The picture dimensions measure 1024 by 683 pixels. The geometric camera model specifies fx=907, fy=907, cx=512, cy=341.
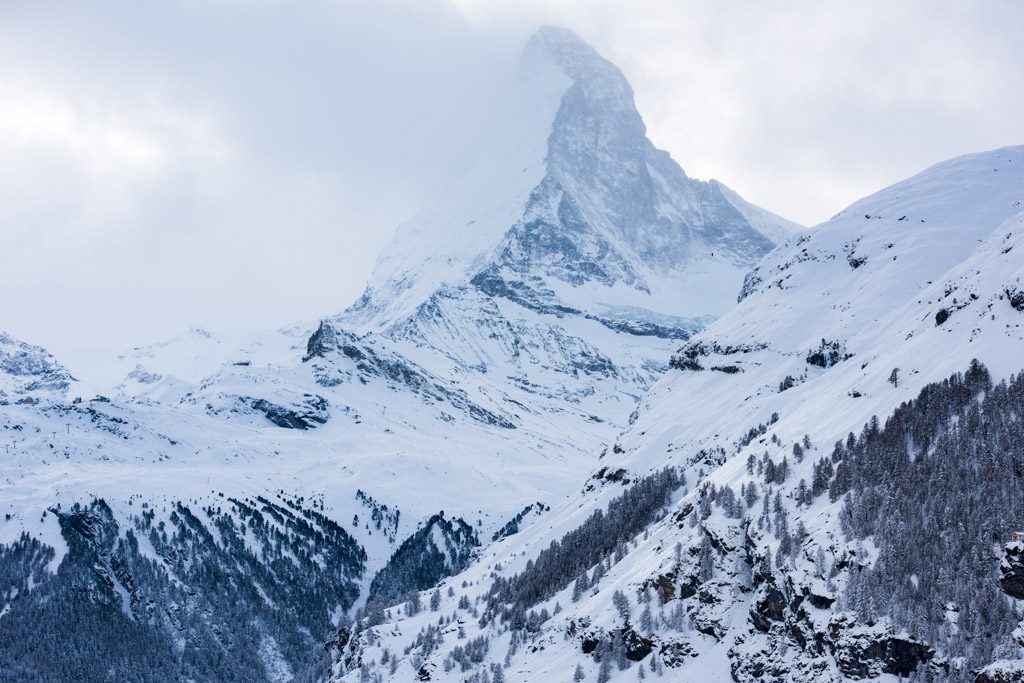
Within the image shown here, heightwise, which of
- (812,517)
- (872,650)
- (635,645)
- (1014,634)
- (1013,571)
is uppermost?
(1013,571)

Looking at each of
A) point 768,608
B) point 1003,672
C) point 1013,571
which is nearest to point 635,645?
point 768,608

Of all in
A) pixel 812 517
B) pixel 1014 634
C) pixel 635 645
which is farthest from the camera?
pixel 635 645

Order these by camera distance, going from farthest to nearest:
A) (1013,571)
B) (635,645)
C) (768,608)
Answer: (635,645) < (768,608) < (1013,571)

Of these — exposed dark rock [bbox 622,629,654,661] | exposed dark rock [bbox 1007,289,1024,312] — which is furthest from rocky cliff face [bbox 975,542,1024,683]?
exposed dark rock [bbox 1007,289,1024,312]

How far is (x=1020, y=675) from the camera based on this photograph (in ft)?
152

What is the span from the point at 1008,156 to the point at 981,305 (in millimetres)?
105738

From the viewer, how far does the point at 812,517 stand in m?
69.5

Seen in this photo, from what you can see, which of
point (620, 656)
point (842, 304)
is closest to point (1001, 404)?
point (620, 656)

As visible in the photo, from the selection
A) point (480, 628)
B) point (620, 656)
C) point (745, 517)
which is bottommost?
point (480, 628)

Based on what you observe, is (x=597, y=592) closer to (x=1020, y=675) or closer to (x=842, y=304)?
(x=1020, y=675)

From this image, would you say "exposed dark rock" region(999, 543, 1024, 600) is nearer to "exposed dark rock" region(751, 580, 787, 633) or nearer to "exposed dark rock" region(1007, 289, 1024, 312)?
"exposed dark rock" region(751, 580, 787, 633)

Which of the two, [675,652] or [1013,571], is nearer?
[1013,571]

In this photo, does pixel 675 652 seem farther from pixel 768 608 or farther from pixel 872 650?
pixel 872 650

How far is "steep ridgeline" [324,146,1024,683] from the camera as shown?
56875 mm
